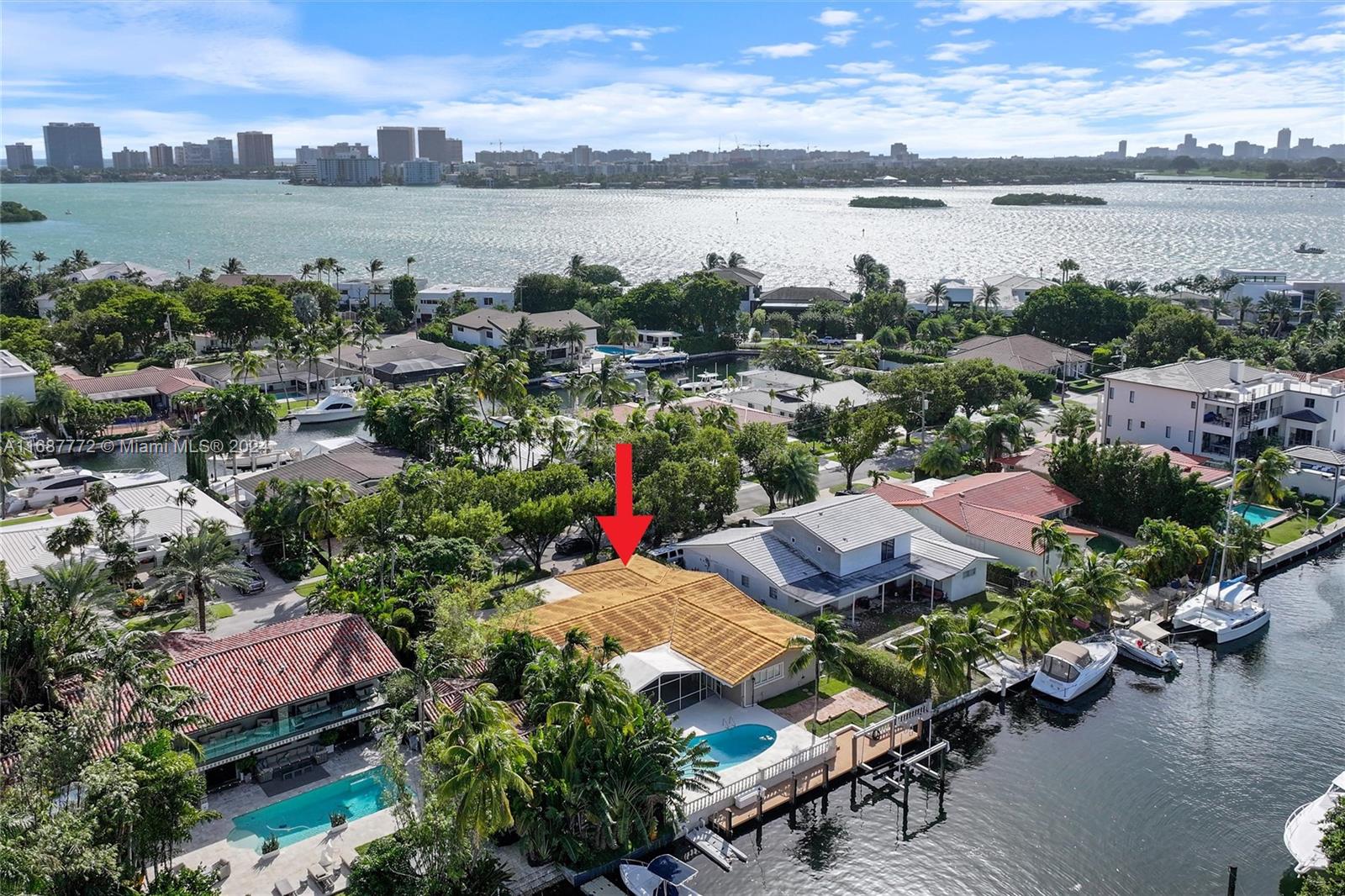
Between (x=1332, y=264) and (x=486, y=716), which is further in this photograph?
(x=1332, y=264)

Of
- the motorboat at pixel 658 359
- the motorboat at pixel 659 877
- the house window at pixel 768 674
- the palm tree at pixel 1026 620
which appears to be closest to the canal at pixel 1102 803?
the motorboat at pixel 659 877

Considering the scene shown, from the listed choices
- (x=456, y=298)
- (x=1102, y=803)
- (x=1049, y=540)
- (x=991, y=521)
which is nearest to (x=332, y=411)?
(x=456, y=298)

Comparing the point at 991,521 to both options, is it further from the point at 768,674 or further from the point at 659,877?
the point at 659,877

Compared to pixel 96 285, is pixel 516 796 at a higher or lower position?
lower

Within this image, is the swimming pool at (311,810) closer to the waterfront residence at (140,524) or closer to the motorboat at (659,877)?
the motorboat at (659,877)

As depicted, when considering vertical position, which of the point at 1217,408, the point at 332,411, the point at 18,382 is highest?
the point at 18,382

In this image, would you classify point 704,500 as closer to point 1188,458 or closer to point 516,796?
point 516,796

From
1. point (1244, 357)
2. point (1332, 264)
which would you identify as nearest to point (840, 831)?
point (1244, 357)

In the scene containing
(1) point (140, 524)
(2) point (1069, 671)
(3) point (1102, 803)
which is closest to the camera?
(3) point (1102, 803)
